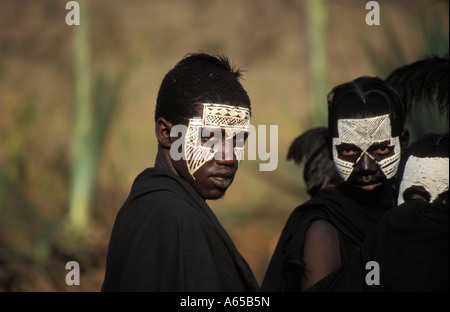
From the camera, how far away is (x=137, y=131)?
1233 cm

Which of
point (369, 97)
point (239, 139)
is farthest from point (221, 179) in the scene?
point (369, 97)

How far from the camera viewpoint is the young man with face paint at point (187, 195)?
2205mm

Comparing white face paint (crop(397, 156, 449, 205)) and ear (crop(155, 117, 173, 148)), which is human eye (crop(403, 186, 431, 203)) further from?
ear (crop(155, 117, 173, 148))

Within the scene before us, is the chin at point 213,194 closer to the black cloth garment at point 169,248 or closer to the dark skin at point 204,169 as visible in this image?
the dark skin at point 204,169

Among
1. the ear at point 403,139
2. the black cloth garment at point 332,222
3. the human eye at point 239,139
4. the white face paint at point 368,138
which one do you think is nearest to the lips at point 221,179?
the human eye at point 239,139

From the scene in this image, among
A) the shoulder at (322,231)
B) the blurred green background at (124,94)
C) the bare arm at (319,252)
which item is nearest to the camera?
the bare arm at (319,252)

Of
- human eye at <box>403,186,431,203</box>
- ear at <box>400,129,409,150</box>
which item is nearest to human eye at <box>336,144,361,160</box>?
ear at <box>400,129,409,150</box>

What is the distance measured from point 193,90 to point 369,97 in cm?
103

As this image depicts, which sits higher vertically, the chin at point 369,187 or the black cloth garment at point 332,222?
the chin at point 369,187

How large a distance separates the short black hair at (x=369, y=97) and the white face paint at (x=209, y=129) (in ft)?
2.64

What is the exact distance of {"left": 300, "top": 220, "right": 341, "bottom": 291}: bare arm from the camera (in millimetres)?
2803

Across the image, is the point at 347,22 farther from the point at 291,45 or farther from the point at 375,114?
the point at 375,114

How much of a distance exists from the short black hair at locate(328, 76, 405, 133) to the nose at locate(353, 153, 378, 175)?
204mm

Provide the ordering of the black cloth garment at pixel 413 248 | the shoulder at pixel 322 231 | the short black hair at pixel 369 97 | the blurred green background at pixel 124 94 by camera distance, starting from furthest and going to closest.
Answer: the blurred green background at pixel 124 94 → the short black hair at pixel 369 97 → the shoulder at pixel 322 231 → the black cloth garment at pixel 413 248
